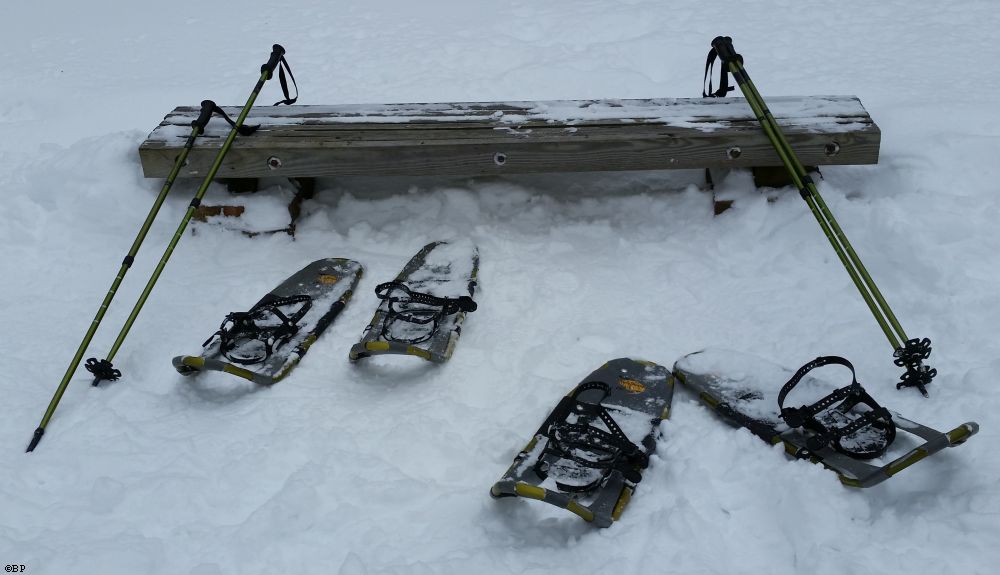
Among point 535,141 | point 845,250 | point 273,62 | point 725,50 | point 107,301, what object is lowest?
point 845,250

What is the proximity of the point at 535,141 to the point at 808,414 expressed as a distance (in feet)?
6.13

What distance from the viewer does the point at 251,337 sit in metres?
3.68

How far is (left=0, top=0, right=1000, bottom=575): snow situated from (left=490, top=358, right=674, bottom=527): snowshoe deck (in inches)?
3.1

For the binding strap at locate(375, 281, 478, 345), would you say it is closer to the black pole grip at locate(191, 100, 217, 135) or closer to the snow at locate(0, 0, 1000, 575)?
the snow at locate(0, 0, 1000, 575)

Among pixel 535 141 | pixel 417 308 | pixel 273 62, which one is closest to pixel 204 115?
pixel 273 62

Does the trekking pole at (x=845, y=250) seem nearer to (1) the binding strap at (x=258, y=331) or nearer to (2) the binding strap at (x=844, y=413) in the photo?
(2) the binding strap at (x=844, y=413)

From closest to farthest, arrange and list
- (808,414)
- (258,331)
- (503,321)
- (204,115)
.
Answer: (808,414)
(258,331)
(503,321)
(204,115)

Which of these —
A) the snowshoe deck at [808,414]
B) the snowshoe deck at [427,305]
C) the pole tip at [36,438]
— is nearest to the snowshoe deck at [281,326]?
the snowshoe deck at [427,305]

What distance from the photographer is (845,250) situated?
3734 mm

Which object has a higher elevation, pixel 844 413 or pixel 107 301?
pixel 107 301

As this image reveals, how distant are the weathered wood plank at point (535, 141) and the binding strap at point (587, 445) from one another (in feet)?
4.56

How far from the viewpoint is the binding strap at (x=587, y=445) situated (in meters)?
2.86

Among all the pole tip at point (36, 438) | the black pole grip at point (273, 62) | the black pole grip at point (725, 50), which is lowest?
the pole tip at point (36, 438)

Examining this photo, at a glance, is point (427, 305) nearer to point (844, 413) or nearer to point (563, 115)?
point (563, 115)
